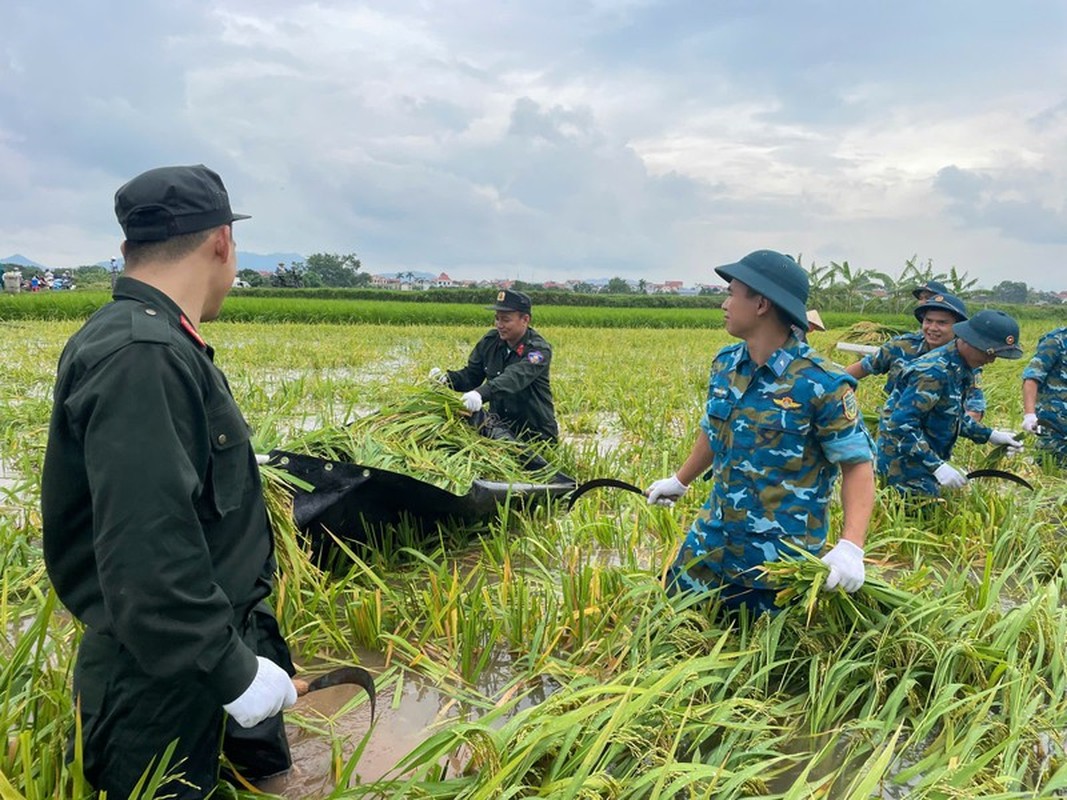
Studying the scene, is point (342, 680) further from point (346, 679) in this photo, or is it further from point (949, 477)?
point (949, 477)

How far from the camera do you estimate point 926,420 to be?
12.9 feet

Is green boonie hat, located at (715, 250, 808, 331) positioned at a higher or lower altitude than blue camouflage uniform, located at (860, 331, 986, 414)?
higher

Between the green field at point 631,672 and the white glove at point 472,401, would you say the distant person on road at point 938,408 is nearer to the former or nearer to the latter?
the green field at point 631,672

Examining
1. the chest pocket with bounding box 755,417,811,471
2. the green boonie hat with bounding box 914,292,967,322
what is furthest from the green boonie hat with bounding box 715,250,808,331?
the green boonie hat with bounding box 914,292,967,322

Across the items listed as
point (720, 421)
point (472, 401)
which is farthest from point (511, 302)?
point (720, 421)

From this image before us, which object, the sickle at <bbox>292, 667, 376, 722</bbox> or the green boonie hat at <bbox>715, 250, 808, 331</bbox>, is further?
the green boonie hat at <bbox>715, 250, 808, 331</bbox>

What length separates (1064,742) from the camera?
82.0 inches

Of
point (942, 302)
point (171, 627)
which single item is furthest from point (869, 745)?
point (942, 302)

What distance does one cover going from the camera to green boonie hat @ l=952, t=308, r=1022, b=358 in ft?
11.8

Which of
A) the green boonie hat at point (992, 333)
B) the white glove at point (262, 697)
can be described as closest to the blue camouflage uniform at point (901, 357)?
the green boonie hat at point (992, 333)

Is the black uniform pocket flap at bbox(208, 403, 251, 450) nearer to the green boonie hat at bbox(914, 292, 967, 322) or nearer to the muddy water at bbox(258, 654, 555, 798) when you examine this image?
the muddy water at bbox(258, 654, 555, 798)

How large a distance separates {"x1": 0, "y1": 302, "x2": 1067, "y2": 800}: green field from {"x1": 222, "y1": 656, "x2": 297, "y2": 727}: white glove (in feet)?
0.83

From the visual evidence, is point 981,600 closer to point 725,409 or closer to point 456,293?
point 725,409

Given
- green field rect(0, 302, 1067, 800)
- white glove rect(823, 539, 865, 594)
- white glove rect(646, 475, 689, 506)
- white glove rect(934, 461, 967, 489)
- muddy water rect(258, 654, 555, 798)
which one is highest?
white glove rect(646, 475, 689, 506)
